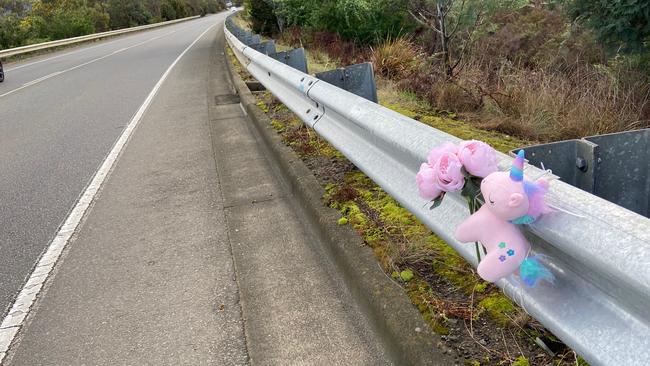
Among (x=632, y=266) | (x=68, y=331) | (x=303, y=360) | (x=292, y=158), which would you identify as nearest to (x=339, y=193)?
(x=292, y=158)

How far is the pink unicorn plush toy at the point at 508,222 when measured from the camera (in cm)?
157

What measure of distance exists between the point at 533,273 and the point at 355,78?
118 inches

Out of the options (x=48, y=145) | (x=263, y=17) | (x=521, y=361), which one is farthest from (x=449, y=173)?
(x=263, y=17)

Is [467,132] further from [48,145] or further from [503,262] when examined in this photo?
[48,145]

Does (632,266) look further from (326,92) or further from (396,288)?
(326,92)

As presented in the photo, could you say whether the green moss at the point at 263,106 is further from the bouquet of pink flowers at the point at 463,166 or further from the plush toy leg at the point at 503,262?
the plush toy leg at the point at 503,262

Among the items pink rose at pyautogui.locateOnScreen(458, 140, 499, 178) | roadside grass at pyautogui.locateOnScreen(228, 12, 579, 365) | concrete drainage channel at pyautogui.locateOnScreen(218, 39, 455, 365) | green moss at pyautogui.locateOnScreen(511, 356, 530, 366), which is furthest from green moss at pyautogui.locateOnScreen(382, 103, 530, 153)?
pink rose at pyautogui.locateOnScreen(458, 140, 499, 178)

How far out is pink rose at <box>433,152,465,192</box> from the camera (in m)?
1.79

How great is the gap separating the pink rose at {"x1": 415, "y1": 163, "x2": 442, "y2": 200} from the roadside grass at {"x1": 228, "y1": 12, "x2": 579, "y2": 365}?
24.9 inches

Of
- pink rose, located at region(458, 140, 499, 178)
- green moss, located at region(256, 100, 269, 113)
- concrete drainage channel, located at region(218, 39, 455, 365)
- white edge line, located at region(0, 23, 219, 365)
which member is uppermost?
pink rose, located at region(458, 140, 499, 178)

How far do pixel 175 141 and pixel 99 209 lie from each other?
2.38 metres

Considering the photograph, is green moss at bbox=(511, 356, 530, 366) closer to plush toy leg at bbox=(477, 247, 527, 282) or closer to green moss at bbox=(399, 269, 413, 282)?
plush toy leg at bbox=(477, 247, 527, 282)

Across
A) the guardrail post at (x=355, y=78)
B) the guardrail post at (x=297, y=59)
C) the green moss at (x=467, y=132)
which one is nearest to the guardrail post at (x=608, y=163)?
the green moss at (x=467, y=132)

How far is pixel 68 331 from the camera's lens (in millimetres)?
3045
